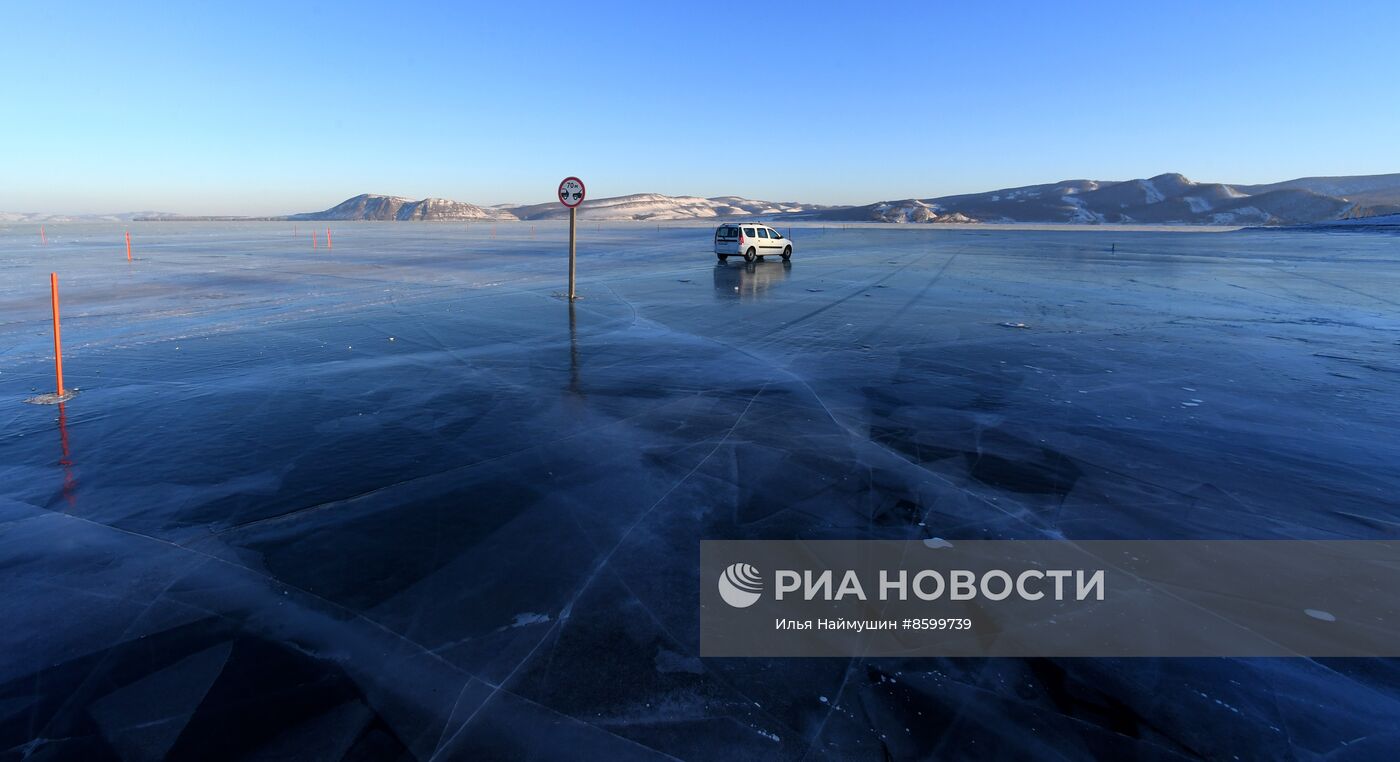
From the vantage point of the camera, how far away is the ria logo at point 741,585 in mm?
4371

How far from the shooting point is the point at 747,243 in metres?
30.3

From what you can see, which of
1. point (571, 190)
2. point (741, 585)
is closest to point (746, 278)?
point (571, 190)

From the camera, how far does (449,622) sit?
407 centimetres

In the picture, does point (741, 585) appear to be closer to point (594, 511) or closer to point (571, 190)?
point (594, 511)

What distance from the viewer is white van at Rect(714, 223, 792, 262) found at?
30.3 meters

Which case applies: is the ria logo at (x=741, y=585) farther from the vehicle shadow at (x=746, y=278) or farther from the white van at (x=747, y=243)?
the white van at (x=747, y=243)

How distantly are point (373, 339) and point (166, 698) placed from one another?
9.93 m

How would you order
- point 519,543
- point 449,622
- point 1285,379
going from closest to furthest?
point 449,622, point 519,543, point 1285,379

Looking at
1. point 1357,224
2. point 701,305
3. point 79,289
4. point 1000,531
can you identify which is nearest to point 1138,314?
point 701,305

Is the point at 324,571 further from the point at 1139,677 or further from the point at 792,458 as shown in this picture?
the point at 1139,677

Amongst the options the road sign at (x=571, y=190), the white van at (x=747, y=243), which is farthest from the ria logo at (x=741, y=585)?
the white van at (x=747, y=243)

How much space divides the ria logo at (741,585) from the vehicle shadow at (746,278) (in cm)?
1470

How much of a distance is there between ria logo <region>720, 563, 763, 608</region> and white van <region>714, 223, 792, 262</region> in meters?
26.5

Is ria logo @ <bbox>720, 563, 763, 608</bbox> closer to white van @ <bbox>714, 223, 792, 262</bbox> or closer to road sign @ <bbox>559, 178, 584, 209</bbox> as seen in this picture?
road sign @ <bbox>559, 178, 584, 209</bbox>
